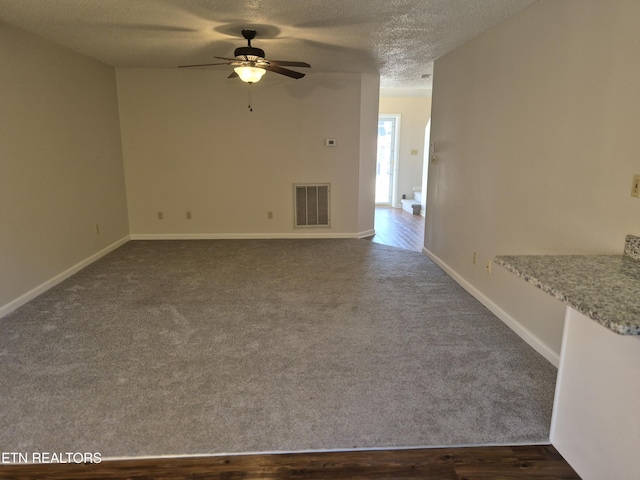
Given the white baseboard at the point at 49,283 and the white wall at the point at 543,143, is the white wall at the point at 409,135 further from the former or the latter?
the white baseboard at the point at 49,283

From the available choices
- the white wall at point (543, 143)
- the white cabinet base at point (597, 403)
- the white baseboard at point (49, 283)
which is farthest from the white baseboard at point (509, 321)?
the white baseboard at point (49, 283)

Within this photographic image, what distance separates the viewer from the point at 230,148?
18.7 feet

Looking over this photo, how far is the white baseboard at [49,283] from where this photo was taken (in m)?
3.31

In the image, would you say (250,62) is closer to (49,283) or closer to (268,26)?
(268,26)

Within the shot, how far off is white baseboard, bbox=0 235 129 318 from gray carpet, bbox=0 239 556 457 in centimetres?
8

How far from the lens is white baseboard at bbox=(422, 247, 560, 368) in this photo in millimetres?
2625

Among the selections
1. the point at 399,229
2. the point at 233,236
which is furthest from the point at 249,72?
the point at 399,229

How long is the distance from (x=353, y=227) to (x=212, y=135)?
2.33 meters

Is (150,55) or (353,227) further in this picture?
(353,227)

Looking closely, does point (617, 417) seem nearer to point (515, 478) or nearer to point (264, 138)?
point (515, 478)

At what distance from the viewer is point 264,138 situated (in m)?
5.71

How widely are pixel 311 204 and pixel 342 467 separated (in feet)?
14.6

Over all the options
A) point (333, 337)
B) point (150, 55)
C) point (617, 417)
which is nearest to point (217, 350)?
point (333, 337)

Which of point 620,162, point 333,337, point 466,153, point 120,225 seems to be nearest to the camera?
point 620,162
